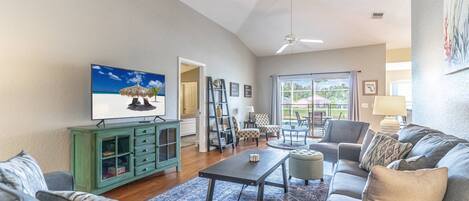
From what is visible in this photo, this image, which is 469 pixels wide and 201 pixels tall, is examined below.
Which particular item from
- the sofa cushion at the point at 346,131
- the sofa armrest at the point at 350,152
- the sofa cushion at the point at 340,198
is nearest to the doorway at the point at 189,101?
the sofa cushion at the point at 346,131

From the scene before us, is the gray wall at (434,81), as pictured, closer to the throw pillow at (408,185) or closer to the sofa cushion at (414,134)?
the sofa cushion at (414,134)

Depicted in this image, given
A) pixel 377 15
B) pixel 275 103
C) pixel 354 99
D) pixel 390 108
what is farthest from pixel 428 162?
pixel 275 103

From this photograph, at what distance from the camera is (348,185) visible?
2.04 metres

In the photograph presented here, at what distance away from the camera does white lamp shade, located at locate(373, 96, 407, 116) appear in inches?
151

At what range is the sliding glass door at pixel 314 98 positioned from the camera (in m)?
7.45

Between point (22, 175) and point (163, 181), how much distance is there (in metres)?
2.55

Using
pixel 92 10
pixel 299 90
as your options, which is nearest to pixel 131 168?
pixel 92 10

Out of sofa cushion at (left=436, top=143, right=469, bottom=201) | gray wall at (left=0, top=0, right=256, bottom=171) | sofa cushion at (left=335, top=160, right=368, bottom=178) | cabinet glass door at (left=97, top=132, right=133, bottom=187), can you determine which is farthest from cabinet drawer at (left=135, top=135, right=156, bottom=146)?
sofa cushion at (left=436, top=143, right=469, bottom=201)

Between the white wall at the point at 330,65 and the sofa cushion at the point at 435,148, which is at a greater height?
the white wall at the point at 330,65

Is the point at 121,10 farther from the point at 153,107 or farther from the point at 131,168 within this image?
the point at 131,168

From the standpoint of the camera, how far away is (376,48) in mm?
6805

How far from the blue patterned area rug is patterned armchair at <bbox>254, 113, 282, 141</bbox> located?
3.66m

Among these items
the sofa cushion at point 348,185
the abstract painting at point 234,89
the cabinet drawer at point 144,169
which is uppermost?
the abstract painting at point 234,89

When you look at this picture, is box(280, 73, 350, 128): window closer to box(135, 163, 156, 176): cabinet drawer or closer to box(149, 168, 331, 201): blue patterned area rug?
box(149, 168, 331, 201): blue patterned area rug
